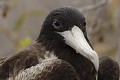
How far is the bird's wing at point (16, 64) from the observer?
4.73 meters

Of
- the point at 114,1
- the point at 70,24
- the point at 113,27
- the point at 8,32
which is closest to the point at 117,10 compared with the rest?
the point at 114,1

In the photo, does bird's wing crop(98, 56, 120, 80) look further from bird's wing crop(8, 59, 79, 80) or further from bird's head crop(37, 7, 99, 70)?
bird's wing crop(8, 59, 79, 80)

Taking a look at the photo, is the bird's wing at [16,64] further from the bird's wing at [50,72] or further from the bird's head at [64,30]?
the bird's head at [64,30]

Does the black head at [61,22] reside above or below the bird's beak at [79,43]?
above

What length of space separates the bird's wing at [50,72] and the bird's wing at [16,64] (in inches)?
3.1

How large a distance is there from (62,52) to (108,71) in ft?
1.32

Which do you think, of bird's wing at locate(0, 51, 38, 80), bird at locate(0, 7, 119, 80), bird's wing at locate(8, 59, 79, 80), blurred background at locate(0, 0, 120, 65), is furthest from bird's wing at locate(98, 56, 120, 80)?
blurred background at locate(0, 0, 120, 65)

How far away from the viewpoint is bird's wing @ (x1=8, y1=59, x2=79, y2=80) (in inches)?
180

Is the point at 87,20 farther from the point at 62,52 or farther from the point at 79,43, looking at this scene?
the point at 79,43

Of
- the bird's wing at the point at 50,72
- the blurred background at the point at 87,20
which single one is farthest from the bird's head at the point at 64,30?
the blurred background at the point at 87,20

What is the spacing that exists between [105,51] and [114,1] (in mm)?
1389

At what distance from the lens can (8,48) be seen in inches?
368

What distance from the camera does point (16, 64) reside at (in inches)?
187

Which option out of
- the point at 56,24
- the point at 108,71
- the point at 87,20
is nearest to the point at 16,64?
the point at 56,24
